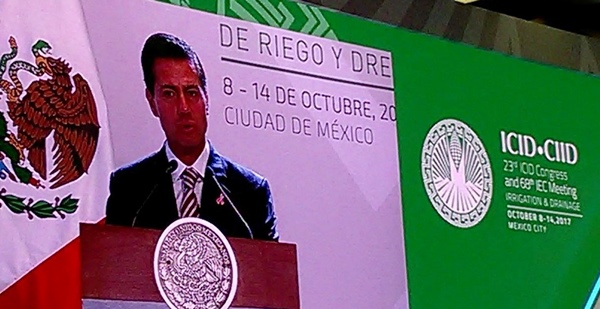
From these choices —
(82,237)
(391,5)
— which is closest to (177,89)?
(82,237)

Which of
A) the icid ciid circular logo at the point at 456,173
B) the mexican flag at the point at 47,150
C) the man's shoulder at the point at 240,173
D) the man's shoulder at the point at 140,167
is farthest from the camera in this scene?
the icid ciid circular logo at the point at 456,173

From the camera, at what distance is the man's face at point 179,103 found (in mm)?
1563

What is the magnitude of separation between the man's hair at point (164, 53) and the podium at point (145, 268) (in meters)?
0.18

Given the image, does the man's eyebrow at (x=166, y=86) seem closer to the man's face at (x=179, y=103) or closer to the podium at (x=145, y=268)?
the man's face at (x=179, y=103)

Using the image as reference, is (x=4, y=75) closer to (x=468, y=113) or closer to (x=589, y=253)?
(x=468, y=113)

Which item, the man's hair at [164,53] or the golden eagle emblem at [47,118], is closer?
the golden eagle emblem at [47,118]

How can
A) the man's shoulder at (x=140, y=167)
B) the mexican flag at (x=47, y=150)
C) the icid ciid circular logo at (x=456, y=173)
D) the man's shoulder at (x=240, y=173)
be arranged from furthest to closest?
the icid ciid circular logo at (x=456, y=173) < the man's shoulder at (x=240, y=173) < the man's shoulder at (x=140, y=167) < the mexican flag at (x=47, y=150)

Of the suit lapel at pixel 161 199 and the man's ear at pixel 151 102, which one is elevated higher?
the man's ear at pixel 151 102

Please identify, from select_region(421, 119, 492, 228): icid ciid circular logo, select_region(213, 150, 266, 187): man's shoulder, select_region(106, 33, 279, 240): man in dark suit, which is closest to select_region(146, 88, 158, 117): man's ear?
select_region(106, 33, 279, 240): man in dark suit

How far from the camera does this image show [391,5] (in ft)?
6.08

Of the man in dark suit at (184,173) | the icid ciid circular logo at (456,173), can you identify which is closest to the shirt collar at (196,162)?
the man in dark suit at (184,173)

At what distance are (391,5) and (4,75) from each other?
2.06 feet

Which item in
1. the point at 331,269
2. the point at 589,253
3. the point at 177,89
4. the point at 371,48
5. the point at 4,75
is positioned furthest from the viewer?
the point at 589,253

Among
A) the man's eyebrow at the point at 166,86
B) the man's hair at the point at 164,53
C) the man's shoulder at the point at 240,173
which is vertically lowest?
the man's shoulder at the point at 240,173
